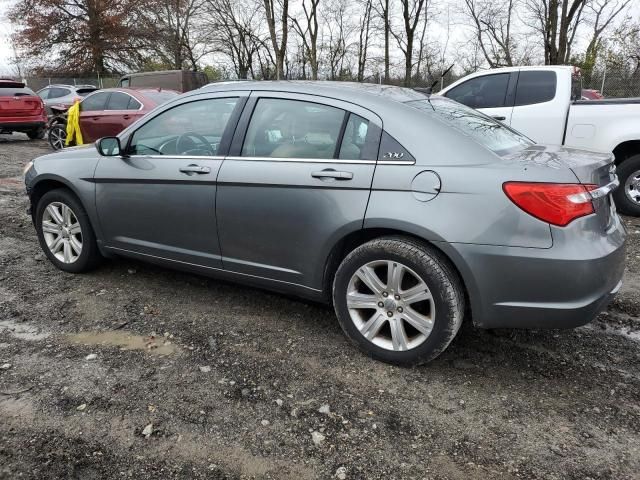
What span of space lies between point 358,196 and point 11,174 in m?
8.59

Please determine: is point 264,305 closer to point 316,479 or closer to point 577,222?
point 316,479

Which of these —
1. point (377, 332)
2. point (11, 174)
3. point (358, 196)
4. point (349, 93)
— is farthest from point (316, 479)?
point (11, 174)

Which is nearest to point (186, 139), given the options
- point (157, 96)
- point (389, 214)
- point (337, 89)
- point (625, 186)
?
point (337, 89)

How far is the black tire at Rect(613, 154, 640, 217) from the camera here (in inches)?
243

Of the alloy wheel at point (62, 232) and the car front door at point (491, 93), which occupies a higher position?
the car front door at point (491, 93)

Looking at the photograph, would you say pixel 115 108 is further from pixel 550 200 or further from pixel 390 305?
pixel 550 200

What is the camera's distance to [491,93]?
7.15 meters

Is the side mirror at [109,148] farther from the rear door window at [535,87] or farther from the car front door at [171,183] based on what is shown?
the rear door window at [535,87]

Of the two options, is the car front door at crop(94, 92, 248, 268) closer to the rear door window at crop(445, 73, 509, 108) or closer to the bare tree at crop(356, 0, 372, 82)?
the rear door window at crop(445, 73, 509, 108)

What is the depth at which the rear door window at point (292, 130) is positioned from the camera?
10.0ft

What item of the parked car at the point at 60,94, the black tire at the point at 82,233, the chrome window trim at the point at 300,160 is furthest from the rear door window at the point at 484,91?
the parked car at the point at 60,94

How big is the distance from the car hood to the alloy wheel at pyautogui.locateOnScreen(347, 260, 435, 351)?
2.79 feet

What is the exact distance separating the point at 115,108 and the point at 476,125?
921cm

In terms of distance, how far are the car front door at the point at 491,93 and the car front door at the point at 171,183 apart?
14.8 ft
